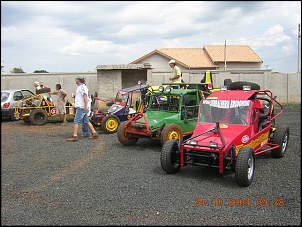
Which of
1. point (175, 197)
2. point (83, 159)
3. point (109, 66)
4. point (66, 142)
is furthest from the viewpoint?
point (109, 66)

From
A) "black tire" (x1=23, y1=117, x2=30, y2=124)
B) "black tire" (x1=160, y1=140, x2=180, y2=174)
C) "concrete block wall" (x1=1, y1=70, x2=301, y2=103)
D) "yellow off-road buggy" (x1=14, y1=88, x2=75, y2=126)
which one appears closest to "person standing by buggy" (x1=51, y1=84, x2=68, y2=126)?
"yellow off-road buggy" (x1=14, y1=88, x2=75, y2=126)

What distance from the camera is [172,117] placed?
28.4 feet

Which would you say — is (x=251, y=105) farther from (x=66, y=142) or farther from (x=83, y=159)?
(x=66, y=142)

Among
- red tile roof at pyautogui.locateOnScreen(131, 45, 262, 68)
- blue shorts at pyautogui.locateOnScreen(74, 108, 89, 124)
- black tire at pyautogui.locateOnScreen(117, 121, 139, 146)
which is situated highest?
red tile roof at pyautogui.locateOnScreen(131, 45, 262, 68)

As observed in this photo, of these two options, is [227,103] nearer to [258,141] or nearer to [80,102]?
[258,141]

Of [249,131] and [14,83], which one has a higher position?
[14,83]

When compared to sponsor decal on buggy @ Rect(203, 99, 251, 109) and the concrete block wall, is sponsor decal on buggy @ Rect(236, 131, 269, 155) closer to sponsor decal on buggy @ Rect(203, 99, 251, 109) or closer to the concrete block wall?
sponsor decal on buggy @ Rect(203, 99, 251, 109)

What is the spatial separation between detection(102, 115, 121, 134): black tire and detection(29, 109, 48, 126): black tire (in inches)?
144

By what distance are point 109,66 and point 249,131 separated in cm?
1482

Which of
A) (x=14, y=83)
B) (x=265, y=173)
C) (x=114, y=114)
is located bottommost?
(x=265, y=173)

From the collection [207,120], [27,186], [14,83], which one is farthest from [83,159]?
[14,83]

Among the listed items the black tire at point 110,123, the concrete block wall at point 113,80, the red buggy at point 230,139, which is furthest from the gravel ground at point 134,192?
the concrete block wall at point 113,80

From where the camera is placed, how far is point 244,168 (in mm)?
5324

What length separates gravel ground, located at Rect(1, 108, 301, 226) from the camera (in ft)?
13.5
